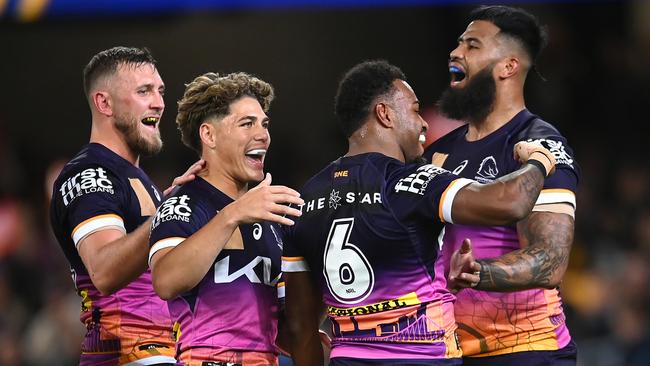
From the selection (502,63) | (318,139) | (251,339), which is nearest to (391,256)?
(251,339)

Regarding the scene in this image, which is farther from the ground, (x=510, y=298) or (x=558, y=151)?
(x=558, y=151)

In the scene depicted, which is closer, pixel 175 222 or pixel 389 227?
pixel 389 227

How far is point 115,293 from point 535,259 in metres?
2.36

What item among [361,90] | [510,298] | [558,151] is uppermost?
[361,90]

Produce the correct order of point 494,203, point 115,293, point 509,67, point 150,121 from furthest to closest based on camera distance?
point 150,121
point 509,67
point 115,293
point 494,203

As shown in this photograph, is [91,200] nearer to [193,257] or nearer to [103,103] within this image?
[103,103]

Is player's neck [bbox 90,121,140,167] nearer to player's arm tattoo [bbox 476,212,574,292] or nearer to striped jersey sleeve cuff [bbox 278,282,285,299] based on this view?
striped jersey sleeve cuff [bbox 278,282,285,299]

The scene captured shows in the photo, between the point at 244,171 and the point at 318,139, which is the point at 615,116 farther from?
the point at 244,171

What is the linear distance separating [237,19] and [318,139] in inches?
82.8

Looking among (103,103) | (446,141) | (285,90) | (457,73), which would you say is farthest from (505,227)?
(285,90)

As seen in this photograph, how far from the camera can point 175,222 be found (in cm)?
554

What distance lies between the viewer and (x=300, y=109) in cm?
1648

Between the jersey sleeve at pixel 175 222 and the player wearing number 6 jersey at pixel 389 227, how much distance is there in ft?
1.68

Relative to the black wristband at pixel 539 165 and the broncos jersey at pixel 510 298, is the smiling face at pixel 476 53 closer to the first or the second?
the broncos jersey at pixel 510 298
